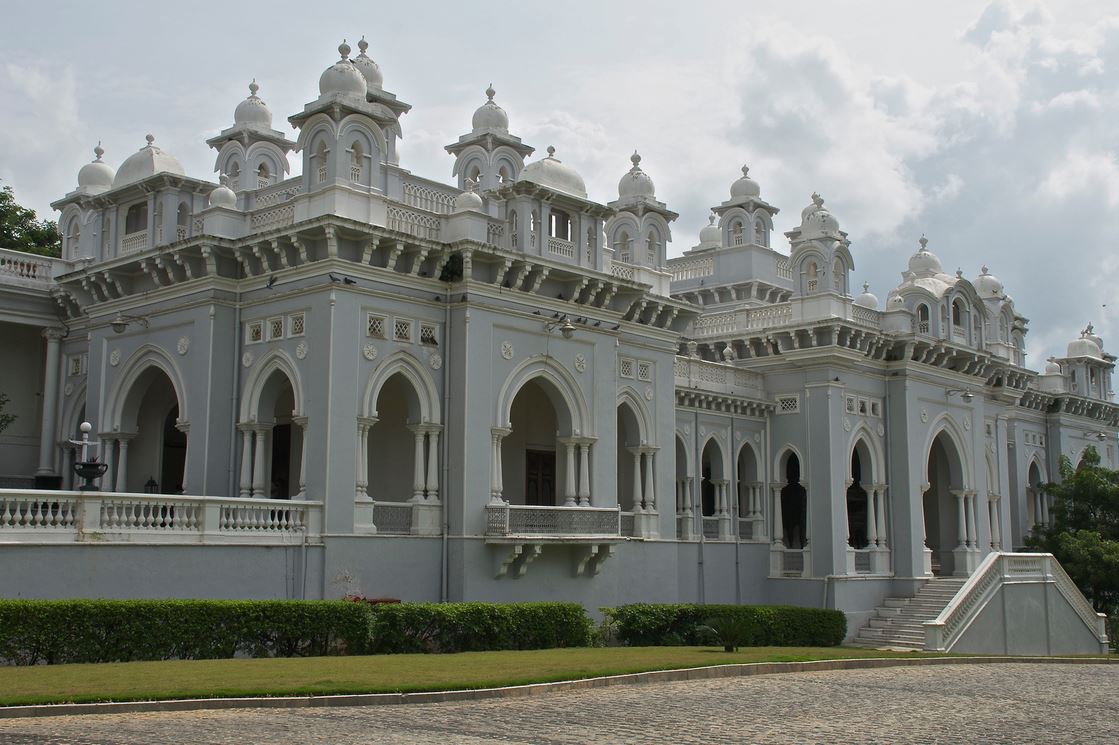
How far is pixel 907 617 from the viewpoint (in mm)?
31406

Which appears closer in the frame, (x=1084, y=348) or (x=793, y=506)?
(x=793, y=506)

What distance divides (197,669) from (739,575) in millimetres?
18327

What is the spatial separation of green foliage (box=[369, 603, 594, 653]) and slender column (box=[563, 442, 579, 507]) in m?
2.77

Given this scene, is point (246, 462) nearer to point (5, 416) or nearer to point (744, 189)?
point (5, 416)

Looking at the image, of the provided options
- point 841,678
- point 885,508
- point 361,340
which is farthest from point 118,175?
point 885,508

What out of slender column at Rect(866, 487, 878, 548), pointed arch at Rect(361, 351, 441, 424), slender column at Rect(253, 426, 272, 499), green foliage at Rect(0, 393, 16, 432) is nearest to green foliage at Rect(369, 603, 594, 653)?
pointed arch at Rect(361, 351, 441, 424)

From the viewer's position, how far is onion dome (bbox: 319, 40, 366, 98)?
74.9 feet

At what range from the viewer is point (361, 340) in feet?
71.9

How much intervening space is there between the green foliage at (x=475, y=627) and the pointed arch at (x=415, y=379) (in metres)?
3.91

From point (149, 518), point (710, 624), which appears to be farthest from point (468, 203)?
point (710, 624)

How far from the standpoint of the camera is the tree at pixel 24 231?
34.6 m

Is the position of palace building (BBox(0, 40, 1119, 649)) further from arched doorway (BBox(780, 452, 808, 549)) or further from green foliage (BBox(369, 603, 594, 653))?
green foliage (BBox(369, 603, 594, 653))

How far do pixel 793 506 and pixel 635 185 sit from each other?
9.58m

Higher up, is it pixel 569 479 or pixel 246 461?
pixel 246 461
